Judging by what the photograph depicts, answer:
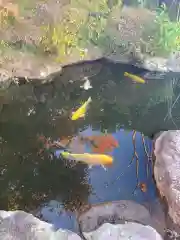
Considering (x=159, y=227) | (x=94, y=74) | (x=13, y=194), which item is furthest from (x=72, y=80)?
(x=159, y=227)

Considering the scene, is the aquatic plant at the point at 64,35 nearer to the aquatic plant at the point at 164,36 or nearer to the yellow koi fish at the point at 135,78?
the yellow koi fish at the point at 135,78

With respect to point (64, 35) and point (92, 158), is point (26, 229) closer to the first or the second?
point (92, 158)

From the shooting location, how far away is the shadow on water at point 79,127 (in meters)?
2.22

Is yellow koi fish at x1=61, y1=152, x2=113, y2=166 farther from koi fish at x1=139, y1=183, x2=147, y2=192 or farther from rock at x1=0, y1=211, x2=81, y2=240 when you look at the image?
rock at x1=0, y1=211, x2=81, y2=240

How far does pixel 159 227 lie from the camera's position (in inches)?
78.9

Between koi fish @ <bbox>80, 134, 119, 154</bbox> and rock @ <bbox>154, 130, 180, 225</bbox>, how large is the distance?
0.28 metres

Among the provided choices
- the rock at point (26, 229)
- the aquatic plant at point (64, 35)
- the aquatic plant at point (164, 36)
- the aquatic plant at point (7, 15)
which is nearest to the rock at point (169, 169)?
the rock at point (26, 229)

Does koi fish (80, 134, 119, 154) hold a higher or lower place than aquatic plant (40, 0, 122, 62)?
lower

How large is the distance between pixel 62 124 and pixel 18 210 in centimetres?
78

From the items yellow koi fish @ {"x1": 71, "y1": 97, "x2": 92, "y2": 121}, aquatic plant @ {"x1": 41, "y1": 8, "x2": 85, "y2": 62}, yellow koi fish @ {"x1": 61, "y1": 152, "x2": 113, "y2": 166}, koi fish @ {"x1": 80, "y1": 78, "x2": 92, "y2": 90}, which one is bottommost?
yellow koi fish @ {"x1": 61, "y1": 152, "x2": 113, "y2": 166}

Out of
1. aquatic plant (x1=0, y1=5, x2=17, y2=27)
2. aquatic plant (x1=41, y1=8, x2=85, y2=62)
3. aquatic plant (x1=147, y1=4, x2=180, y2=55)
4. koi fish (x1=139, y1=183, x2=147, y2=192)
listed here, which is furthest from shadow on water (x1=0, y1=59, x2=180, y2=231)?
aquatic plant (x1=0, y1=5, x2=17, y2=27)

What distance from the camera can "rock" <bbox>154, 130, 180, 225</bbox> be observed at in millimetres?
2065

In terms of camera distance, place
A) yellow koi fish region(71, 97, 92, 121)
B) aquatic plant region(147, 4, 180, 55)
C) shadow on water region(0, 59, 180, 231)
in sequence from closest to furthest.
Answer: shadow on water region(0, 59, 180, 231), yellow koi fish region(71, 97, 92, 121), aquatic plant region(147, 4, 180, 55)

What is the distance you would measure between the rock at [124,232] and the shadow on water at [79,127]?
0.28m
